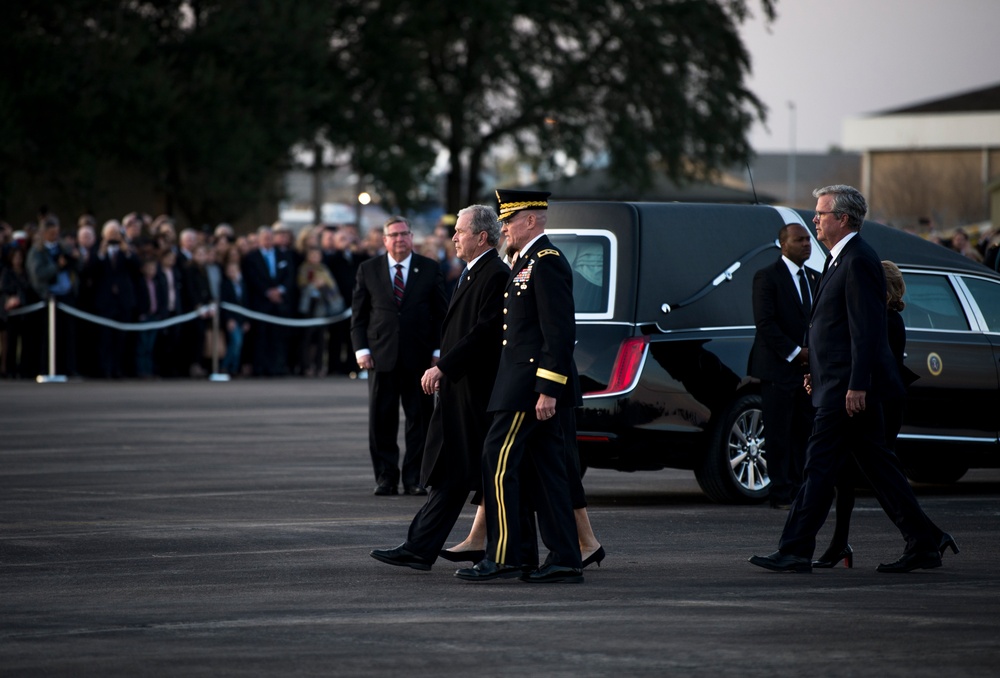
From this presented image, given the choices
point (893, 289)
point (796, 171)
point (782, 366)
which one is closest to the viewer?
point (893, 289)

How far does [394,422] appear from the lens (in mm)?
14055

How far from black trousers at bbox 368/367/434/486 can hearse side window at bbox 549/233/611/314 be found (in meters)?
1.63

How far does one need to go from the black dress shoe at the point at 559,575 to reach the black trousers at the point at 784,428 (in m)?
3.70

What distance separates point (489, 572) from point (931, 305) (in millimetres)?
5423

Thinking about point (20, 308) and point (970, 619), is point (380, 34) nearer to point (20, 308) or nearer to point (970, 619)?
point (20, 308)

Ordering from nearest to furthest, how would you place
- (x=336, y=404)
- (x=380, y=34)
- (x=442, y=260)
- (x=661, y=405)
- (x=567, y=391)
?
(x=567, y=391) < (x=661, y=405) < (x=336, y=404) < (x=442, y=260) < (x=380, y=34)

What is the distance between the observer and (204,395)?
23.5 meters

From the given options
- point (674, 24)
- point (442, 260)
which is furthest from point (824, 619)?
point (674, 24)

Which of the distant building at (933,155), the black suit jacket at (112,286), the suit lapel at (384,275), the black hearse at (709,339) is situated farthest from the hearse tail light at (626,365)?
the distant building at (933,155)

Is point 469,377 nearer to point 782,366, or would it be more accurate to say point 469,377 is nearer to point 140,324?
point 782,366

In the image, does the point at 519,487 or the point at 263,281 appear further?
the point at 263,281

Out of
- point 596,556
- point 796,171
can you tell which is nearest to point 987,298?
point 596,556

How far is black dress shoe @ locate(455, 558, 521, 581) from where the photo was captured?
9.43 metres

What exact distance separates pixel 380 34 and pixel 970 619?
3733cm
